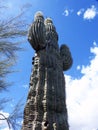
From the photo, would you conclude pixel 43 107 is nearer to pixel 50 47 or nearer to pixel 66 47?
pixel 50 47

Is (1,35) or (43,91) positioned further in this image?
(43,91)

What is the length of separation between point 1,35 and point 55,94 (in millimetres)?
2625

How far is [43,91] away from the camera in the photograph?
11578 mm

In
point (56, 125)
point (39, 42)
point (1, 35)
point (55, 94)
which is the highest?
point (39, 42)

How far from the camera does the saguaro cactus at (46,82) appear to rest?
443 inches

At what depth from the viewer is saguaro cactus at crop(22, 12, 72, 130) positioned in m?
11.3

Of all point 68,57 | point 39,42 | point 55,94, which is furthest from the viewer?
point 68,57

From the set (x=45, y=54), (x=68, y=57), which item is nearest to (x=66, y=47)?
(x=68, y=57)

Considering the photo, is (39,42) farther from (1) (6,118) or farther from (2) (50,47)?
(1) (6,118)

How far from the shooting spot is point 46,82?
11.8 m

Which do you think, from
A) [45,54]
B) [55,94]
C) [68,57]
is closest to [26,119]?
[55,94]

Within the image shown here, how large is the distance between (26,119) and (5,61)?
178 centimetres

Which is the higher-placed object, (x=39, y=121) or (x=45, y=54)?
(x=45, y=54)

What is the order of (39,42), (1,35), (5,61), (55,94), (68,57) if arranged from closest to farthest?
1. (1,35)
2. (5,61)
3. (55,94)
4. (39,42)
5. (68,57)
